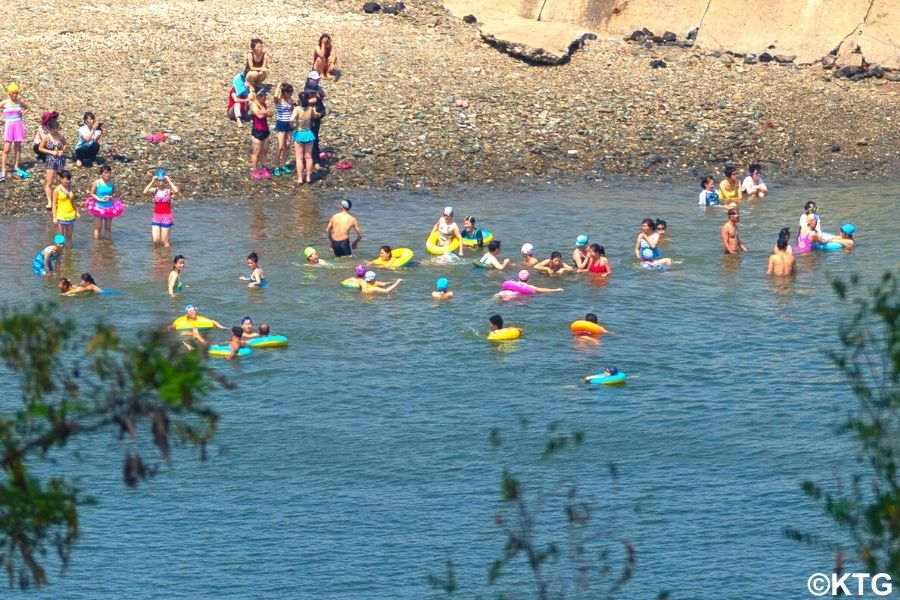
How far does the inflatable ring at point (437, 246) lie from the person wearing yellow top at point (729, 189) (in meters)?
6.58

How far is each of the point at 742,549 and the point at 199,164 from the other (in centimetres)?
1813

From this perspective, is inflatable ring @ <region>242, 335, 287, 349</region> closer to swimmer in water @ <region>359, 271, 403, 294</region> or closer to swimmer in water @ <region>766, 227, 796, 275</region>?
swimmer in water @ <region>359, 271, 403, 294</region>

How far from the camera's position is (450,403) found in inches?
759

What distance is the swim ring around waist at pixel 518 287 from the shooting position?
23.6m

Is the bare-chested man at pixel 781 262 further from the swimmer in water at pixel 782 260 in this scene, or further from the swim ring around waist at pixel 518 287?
the swim ring around waist at pixel 518 287

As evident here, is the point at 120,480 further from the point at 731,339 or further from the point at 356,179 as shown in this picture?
the point at 356,179

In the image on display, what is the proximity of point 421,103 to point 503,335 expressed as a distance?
40.8ft

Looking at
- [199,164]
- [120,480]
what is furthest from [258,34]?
[120,480]

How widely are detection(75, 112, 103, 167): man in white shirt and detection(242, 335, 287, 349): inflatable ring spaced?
31.2ft

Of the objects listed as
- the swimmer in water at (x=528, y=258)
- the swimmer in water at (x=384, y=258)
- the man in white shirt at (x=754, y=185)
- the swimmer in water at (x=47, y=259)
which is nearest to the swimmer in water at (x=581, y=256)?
the swimmer in water at (x=528, y=258)

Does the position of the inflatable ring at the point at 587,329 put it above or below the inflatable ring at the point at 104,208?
below

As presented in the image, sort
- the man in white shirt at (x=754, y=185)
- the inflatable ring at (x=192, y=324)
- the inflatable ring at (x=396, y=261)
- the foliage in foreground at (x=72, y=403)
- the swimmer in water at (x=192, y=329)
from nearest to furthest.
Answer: the foliage in foreground at (x=72, y=403) → the swimmer in water at (x=192, y=329) → the inflatable ring at (x=192, y=324) → the inflatable ring at (x=396, y=261) → the man in white shirt at (x=754, y=185)

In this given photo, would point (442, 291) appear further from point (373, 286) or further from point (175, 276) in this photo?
point (175, 276)

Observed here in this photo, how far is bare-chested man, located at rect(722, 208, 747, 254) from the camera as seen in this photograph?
25375 mm
